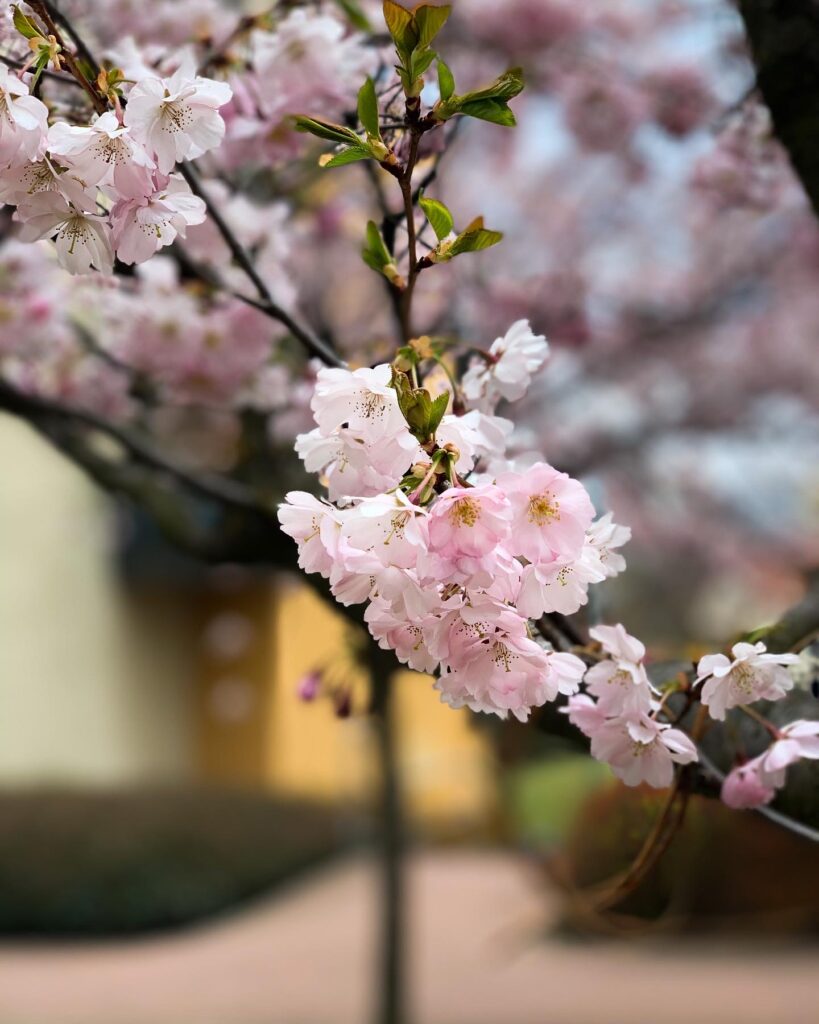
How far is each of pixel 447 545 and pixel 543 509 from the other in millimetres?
84

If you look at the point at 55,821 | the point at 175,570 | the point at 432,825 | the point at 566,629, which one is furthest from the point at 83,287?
the point at 432,825

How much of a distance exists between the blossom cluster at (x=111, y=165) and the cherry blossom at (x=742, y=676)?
509mm

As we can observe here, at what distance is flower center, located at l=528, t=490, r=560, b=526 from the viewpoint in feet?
2.24

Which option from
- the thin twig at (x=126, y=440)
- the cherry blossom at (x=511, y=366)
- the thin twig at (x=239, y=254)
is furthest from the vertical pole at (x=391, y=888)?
the cherry blossom at (x=511, y=366)

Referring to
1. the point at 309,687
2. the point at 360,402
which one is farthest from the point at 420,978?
the point at 360,402

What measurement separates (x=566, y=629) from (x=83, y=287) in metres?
1.00

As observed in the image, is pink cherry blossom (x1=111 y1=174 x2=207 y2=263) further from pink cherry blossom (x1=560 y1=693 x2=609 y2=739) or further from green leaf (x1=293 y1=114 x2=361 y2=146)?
pink cherry blossom (x1=560 y1=693 x2=609 y2=739)

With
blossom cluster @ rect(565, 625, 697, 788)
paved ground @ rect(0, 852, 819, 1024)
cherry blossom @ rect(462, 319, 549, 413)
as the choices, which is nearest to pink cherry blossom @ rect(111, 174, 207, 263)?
cherry blossom @ rect(462, 319, 549, 413)

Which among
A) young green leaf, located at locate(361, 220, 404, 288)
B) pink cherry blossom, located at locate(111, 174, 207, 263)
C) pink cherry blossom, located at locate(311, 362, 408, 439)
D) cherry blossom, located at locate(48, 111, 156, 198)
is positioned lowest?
pink cherry blossom, located at locate(311, 362, 408, 439)

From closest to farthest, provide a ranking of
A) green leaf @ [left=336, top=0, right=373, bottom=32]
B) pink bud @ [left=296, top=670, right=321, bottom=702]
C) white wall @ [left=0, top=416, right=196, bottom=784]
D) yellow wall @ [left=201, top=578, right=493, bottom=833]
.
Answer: green leaf @ [left=336, top=0, right=373, bottom=32] < pink bud @ [left=296, top=670, right=321, bottom=702] < white wall @ [left=0, top=416, right=196, bottom=784] < yellow wall @ [left=201, top=578, right=493, bottom=833]

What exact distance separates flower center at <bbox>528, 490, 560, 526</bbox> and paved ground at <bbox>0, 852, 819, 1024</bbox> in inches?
152

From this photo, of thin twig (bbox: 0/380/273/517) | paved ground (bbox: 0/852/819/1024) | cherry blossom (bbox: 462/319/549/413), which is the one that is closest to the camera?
cherry blossom (bbox: 462/319/549/413)

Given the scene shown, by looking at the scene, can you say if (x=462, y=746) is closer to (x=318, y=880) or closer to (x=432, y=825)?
(x=432, y=825)

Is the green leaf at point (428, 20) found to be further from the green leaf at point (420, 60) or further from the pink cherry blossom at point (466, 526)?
the pink cherry blossom at point (466, 526)
